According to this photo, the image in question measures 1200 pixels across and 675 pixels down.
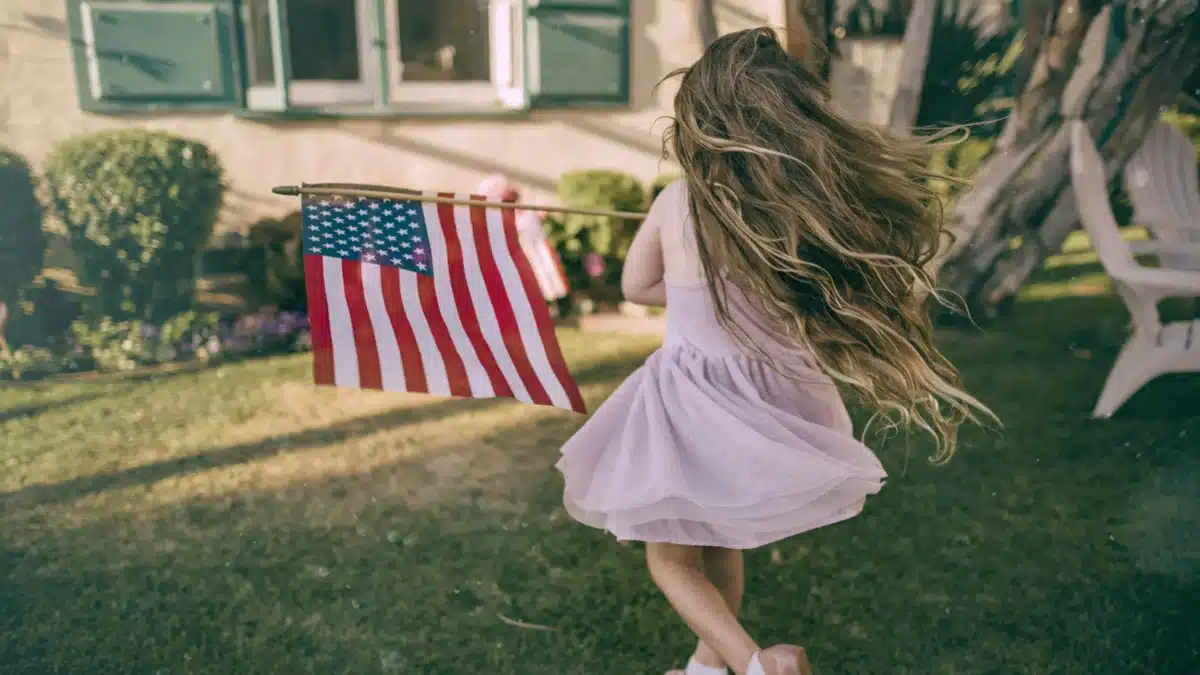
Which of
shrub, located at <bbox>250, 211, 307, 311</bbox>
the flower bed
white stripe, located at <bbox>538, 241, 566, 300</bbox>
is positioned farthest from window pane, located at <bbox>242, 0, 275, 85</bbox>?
white stripe, located at <bbox>538, 241, 566, 300</bbox>

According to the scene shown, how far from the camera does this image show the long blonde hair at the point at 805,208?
6.15 feet

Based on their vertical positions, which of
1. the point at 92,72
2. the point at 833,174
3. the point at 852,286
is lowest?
the point at 852,286

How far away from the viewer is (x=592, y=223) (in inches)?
232

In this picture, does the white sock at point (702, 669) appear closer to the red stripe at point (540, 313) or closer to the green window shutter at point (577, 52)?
the red stripe at point (540, 313)

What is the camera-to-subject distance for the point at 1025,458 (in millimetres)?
3797

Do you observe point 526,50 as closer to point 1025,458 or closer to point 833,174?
point 1025,458

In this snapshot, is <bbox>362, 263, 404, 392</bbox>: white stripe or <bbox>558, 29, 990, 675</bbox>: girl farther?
<bbox>362, 263, 404, 392</bbox>: white stripe

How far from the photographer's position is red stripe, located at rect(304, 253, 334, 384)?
235 cm

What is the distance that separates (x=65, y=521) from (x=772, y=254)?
272cm

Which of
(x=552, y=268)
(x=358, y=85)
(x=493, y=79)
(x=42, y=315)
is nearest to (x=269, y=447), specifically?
(x=552, y=268)

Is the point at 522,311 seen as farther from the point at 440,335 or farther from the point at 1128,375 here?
the point at 1128,375

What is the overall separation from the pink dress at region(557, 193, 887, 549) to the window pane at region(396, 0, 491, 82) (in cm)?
467

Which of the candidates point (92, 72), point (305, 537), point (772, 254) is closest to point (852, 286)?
point (772, 254)

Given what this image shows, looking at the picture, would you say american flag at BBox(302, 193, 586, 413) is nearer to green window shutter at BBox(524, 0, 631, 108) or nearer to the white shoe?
the white shoe
